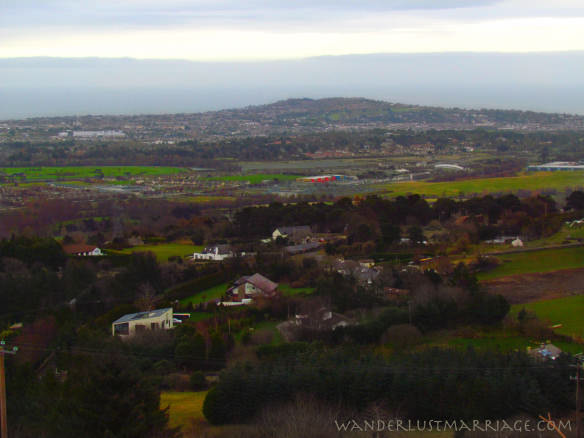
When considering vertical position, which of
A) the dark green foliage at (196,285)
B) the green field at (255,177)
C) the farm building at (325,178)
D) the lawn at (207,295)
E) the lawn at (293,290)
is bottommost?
the green field at (255,177)

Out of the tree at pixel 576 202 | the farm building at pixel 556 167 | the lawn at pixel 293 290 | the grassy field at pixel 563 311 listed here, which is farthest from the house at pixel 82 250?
the farm building at pixel 556 167

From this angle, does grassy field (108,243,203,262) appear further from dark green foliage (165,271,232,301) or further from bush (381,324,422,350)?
bush (381,324,422,350)

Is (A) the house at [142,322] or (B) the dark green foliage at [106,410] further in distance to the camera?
(A) the house at [142,322]

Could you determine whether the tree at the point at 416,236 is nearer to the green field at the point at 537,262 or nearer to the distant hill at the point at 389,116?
the green field at the point at 537,262

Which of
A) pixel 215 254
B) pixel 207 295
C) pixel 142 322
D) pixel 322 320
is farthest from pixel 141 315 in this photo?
pixel 215 254

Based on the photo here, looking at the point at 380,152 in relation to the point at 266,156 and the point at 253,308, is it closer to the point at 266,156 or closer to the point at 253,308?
the point at 266,156

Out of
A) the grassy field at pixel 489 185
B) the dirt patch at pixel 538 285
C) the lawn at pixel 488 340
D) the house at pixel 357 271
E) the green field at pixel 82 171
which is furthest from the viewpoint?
the green field at pixel 82 171

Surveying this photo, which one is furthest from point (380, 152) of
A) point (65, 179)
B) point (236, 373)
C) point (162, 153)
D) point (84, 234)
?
point (236, 373)

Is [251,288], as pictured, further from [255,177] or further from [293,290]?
[255,177]
